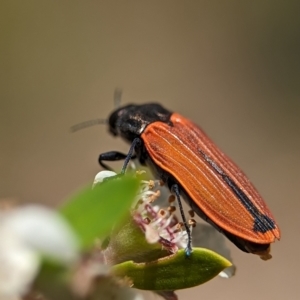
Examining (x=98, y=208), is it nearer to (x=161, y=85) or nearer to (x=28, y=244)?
(x=28, y=244)

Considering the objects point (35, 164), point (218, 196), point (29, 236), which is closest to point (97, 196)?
point (29, 236)

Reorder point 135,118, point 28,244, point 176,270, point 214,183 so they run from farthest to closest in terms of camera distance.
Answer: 1. point 135,118
2. point 214,183
3. point 176,270
4. point 28,244

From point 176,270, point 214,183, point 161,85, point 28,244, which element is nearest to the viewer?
point 28,244

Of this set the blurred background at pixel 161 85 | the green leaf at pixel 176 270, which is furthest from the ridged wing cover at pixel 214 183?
the blurred background at pixel 161 85

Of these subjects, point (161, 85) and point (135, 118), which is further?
point (161, 85)

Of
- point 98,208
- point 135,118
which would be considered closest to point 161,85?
point 135,118

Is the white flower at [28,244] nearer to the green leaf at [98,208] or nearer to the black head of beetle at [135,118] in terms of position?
the green leaf at [98,208]

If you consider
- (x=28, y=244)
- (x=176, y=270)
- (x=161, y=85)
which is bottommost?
(x=161, y=85)
